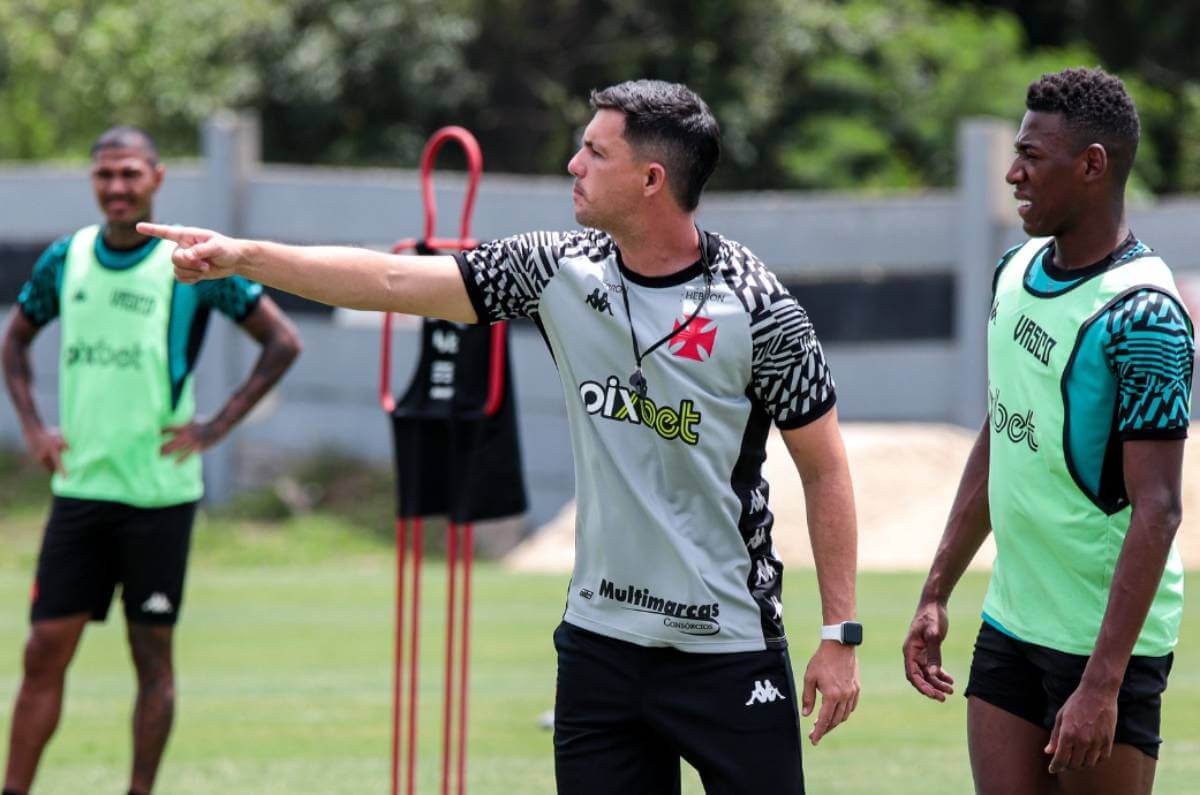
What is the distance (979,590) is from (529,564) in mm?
4791

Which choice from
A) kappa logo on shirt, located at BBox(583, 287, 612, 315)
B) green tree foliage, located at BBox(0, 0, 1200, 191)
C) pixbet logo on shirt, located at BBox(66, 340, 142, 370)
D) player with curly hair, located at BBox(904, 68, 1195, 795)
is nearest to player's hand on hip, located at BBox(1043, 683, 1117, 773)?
player with curly hair, located at BBox(904, 68, 1195, 795)

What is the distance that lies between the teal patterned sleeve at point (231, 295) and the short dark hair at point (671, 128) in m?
3.17

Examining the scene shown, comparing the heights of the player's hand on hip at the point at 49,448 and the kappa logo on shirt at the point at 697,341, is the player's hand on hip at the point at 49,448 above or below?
below

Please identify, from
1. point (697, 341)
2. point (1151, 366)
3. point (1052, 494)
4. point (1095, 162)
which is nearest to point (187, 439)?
point (697, 341)

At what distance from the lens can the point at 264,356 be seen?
7.50m

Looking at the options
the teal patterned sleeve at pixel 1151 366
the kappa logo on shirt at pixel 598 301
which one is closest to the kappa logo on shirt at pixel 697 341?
the kappa logo on shirt at pixel 598 301

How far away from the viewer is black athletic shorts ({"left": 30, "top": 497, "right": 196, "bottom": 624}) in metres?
7.17

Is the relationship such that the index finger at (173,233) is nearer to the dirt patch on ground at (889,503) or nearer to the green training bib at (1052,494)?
the green training bib at (1052,494)

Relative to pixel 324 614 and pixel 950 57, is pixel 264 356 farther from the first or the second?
pixel 950 57

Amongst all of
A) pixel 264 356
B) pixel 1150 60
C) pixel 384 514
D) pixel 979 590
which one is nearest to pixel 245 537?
pixel 384 514

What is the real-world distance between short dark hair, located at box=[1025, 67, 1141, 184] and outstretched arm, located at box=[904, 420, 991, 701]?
81 cm

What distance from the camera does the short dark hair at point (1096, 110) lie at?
453 centimetres

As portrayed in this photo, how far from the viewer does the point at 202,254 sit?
4215 millimetres

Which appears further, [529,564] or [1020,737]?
[529,564]
